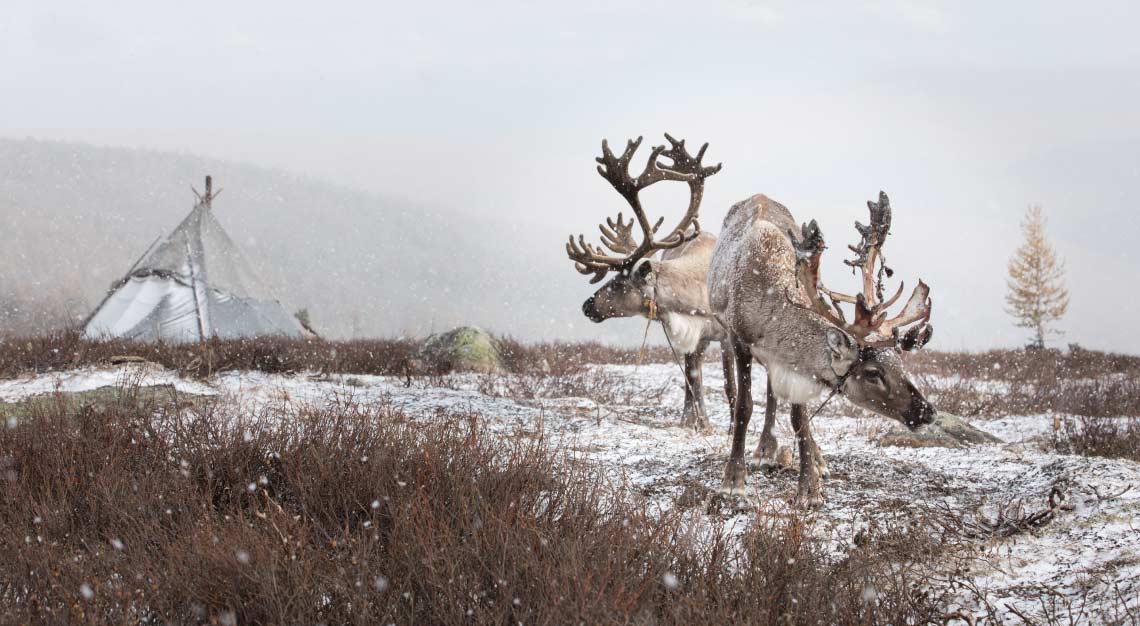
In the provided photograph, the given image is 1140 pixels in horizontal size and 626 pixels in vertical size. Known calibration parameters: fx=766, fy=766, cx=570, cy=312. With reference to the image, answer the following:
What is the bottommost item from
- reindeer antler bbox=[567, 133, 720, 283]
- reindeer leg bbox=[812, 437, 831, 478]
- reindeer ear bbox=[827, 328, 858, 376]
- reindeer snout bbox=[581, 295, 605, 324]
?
reindeer leg bbox=[812, 437, 831, 478]

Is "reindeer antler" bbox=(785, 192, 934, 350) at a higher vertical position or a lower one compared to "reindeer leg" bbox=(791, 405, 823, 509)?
higher

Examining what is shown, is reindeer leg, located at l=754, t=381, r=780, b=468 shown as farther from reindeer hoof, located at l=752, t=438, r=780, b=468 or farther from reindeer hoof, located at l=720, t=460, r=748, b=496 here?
reindeer hoof, located at l=720, t=460, r=748, b=496

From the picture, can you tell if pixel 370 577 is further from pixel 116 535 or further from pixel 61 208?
pixel 61 208

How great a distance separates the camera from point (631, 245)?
7125mm

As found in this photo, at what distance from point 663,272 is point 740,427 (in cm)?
268

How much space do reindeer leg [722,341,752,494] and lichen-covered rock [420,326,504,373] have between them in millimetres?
6033

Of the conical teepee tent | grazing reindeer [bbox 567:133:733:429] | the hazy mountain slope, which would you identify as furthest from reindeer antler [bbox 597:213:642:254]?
the hazy mountain slope

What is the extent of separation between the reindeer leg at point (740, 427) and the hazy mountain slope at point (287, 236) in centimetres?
7511

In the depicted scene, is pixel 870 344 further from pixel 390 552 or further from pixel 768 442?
pixel 390 552

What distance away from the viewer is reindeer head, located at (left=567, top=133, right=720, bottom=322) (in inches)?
256

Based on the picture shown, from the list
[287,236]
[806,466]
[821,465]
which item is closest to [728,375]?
[821,465]

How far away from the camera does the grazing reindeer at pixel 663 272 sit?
6617 mm

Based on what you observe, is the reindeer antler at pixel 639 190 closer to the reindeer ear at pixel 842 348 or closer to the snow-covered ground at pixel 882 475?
the snow-covered ground at pixel 882 475

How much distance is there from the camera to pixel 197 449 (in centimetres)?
371
